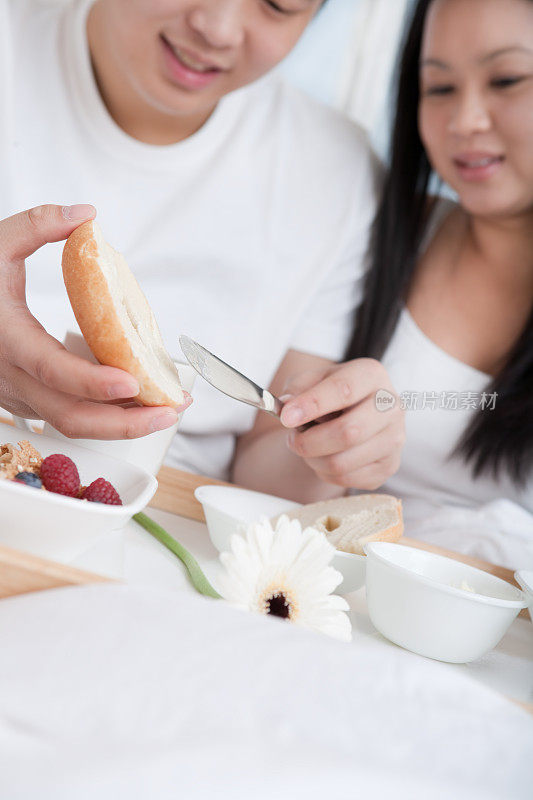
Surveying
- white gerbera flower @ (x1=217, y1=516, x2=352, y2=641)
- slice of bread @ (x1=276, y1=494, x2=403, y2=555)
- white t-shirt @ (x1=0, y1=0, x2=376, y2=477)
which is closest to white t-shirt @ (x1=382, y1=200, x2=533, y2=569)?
white t-shirt @ (x1=0, y1=0, x2=376, y2=477)

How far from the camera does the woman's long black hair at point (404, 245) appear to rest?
3.86 feet

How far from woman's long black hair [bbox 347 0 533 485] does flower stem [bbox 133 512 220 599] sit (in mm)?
676

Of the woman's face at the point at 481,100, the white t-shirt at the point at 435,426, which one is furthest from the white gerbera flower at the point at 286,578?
the woman's face at the point at 481,100

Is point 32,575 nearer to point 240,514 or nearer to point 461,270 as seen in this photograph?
point 240,514

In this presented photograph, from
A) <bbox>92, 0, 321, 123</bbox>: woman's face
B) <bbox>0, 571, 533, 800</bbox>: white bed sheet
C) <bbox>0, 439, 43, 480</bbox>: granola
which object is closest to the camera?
<bbox>0, 571, 533, 800</bbox>: white bed sheet

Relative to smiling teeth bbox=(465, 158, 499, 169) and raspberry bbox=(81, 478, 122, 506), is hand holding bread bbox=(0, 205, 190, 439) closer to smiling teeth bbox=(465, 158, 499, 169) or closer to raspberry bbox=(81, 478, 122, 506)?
raspberry bbox=(81, 478, 122, 506)

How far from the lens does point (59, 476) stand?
503mm

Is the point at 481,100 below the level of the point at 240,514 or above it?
above

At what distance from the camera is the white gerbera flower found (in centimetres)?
48

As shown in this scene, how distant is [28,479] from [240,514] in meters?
0.27

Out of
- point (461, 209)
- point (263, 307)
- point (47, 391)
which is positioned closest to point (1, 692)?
point (47, 391)

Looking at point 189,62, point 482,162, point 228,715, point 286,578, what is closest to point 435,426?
point 482,162

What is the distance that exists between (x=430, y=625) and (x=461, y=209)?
104cm

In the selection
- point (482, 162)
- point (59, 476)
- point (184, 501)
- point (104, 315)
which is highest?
point (482, 162)
